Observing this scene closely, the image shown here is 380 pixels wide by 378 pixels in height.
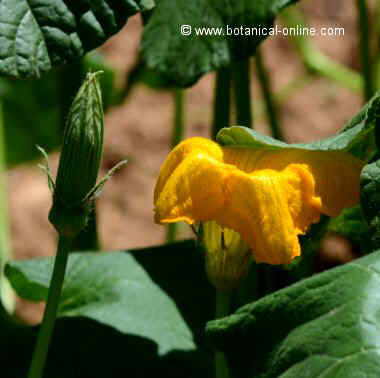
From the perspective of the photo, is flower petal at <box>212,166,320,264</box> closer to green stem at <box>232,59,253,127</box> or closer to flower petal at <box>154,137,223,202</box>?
flower petal at <box>154,137,223,202</box>

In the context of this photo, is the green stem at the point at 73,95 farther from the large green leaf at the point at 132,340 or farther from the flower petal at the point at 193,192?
the flower petal at the point at 193,192

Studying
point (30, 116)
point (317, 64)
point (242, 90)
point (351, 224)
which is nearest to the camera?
point (351, 224)

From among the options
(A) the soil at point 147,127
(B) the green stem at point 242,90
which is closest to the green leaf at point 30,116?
(A) the soil at point 147,127

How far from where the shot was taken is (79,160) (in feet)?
3.11

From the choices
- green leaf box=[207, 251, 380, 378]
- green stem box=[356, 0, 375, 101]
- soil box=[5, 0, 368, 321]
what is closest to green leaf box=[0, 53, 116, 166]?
soil box=[5, 0, 368, 321]

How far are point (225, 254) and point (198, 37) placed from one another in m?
0.32

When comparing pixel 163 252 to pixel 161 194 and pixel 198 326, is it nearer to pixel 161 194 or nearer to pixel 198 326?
pixel 198 326

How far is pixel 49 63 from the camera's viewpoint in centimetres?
104

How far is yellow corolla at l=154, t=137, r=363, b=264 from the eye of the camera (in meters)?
0.90

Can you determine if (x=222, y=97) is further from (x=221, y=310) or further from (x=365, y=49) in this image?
(x=221, y=310)

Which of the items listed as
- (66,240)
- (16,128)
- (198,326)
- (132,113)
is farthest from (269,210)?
(132,113)

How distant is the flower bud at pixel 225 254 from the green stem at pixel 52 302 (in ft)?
0.48

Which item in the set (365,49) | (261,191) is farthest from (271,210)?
(365,49)

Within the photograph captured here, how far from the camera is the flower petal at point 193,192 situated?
3.02 feet
